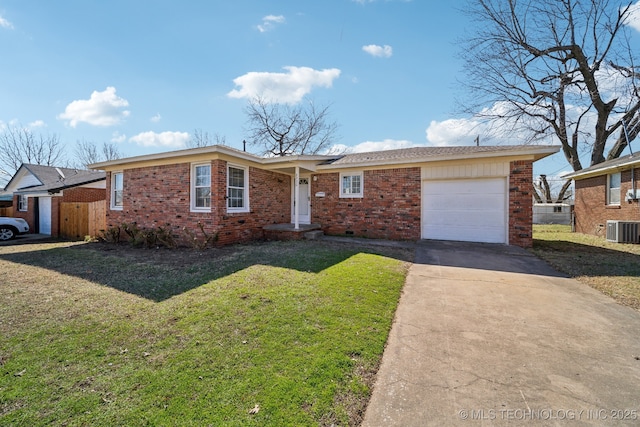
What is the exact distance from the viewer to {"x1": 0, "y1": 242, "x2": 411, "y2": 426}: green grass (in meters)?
1.90

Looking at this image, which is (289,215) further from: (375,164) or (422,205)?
(422,205)

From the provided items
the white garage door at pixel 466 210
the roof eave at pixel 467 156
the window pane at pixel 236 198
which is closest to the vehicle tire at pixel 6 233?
the window pane at pixel 236 198

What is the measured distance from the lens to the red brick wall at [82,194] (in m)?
14.1

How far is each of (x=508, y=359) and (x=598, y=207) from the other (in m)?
13.9

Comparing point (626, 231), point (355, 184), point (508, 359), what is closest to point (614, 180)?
point (626, 231)

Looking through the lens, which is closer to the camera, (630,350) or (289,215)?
(630,350)

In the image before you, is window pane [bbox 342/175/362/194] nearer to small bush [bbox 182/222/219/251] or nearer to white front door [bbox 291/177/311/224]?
white front door [bbox 291/177/311/224]

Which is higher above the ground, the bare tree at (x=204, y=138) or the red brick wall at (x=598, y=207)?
the bare tree at (x=204, y=138)

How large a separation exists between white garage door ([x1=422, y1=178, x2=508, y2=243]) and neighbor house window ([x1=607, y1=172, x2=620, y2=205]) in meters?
6.77

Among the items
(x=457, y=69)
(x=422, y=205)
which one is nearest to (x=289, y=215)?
(x=422, y=205)

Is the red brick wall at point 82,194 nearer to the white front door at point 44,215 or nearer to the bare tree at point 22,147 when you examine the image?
the white front door at point 44,215

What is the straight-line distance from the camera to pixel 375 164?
9680mm

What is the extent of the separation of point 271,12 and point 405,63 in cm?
474

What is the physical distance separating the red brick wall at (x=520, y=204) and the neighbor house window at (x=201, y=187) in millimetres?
9119
